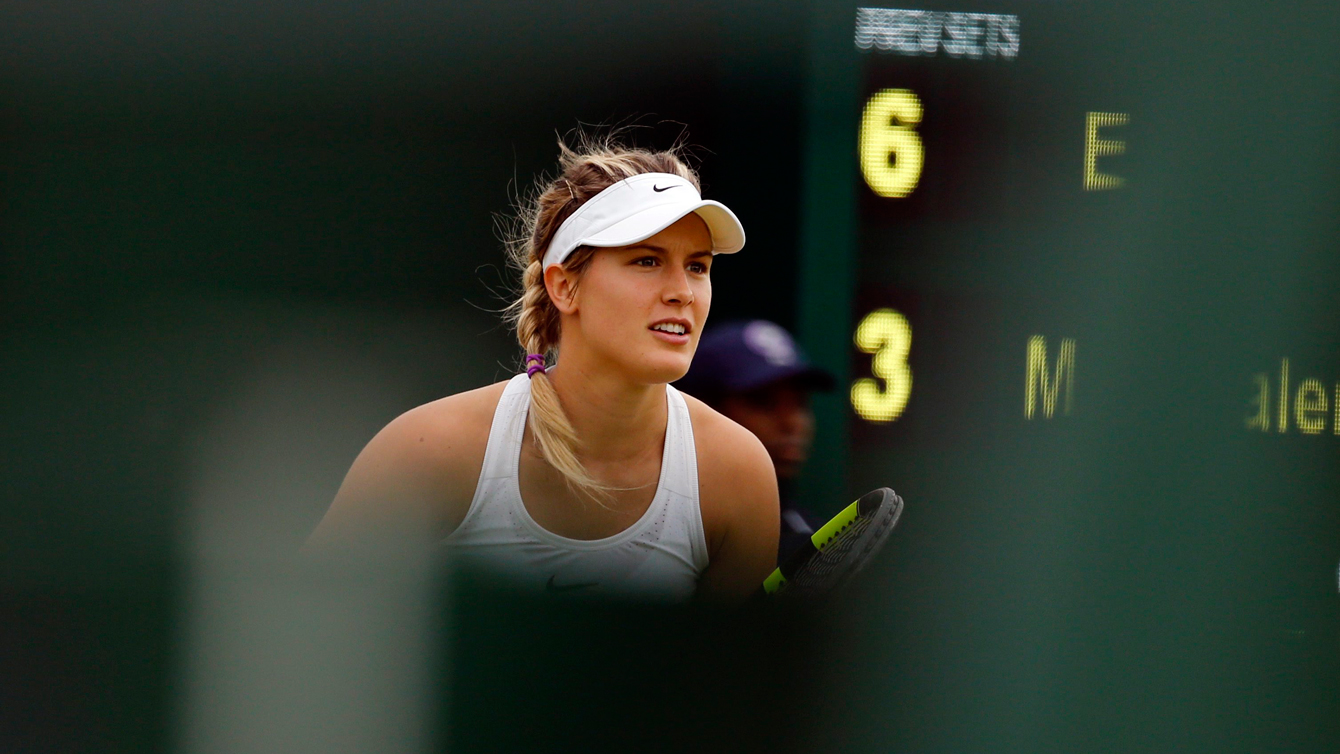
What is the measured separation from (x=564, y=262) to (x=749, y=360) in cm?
23

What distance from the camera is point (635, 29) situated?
2.93 feet

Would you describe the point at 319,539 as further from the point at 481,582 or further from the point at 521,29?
the point at 521,29

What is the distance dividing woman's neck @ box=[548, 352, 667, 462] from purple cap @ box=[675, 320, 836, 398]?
9 centimetres

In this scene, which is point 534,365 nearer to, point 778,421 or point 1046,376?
point 778,421

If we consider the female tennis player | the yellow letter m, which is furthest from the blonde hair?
the yellow letter m

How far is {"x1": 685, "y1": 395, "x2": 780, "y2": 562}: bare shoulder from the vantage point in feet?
4.16

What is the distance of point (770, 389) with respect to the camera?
4.08ft

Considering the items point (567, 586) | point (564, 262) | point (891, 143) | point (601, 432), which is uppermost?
point (891, 143)

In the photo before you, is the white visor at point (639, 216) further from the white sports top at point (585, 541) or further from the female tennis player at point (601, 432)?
the white sports top at point (585, 541)

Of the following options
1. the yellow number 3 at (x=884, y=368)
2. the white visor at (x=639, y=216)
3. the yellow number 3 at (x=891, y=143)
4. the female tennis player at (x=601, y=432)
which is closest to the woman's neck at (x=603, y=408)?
the female tennis player at (x=601, y=432)

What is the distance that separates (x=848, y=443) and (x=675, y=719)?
1.46ft

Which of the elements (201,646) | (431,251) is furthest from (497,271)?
(201,646)

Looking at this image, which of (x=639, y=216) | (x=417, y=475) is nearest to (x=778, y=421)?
(x=639, y=216)

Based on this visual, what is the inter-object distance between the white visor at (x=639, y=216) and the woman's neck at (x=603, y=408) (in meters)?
0.12
